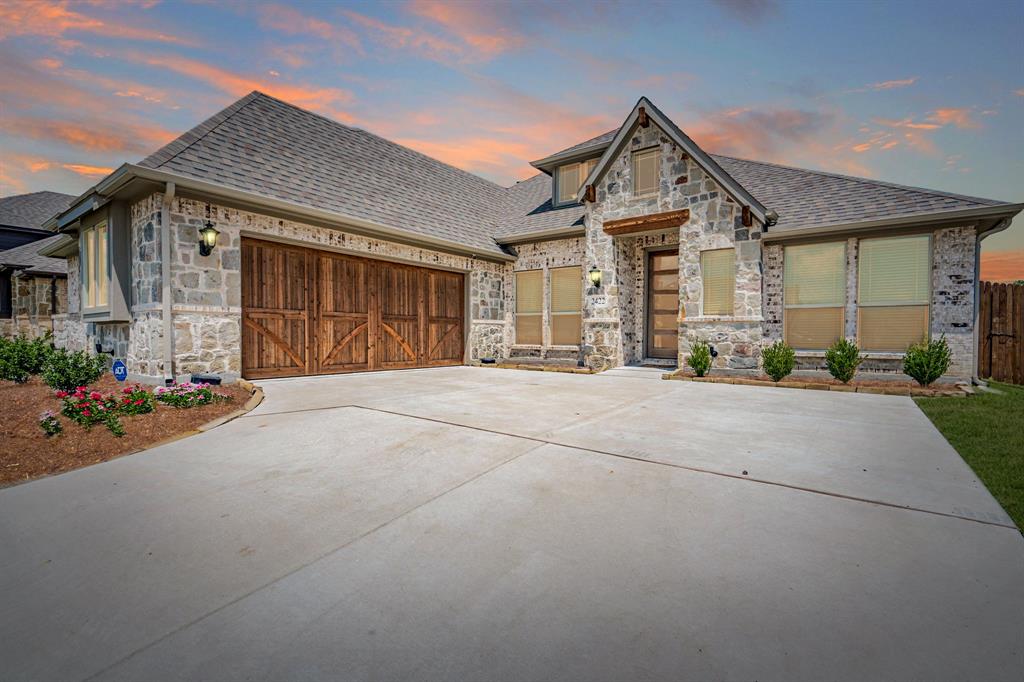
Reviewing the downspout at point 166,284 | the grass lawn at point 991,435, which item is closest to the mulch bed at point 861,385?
the grass lawn at point 991,435

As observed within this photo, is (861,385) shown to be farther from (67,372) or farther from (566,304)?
(67,372)

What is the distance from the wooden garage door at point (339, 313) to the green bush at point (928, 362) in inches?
416

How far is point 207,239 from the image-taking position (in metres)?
7.98

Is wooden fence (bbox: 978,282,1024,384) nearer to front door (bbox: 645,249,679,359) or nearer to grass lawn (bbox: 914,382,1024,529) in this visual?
grass lawn (bbox: 914,382,1024,529)

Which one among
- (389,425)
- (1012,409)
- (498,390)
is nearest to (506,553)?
(389,425)

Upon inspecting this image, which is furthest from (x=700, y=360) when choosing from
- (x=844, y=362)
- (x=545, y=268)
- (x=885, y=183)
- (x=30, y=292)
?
(x=30, y=292)

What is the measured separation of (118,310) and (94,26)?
15.3 ft

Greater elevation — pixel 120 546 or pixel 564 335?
pixel 564 335

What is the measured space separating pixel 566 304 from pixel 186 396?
32.0 ft

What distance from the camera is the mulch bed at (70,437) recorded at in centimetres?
388

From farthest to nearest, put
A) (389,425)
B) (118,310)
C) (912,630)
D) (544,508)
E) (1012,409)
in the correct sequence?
(118,310) < (1012,409) < (389,425) < (544,508) < (912,630)

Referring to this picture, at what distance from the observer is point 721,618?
1788mm

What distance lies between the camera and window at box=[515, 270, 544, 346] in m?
13.9

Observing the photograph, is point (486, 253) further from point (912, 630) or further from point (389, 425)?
point (912, 630)
